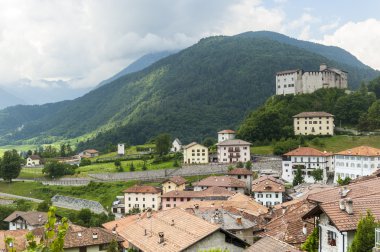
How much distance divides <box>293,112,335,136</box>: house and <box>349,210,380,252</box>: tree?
106830mm

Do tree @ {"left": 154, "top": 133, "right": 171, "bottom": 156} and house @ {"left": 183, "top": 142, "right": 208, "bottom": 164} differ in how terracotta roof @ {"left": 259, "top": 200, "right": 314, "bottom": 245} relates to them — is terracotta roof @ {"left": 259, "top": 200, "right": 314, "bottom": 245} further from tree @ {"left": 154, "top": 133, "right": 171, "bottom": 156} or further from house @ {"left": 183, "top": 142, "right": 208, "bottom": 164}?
tree @ {"left": 154, "top": 133, "right": 171, "bottom": 156}

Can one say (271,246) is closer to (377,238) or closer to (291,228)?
(377,238)

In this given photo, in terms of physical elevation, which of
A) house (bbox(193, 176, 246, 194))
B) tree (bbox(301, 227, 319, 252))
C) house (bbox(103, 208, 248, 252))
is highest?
tree (bbox(301, 227, 319, 252))

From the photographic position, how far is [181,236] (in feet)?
93.8

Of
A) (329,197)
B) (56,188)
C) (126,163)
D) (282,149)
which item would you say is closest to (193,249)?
(329,197)

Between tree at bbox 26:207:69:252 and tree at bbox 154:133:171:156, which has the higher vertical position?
tree at bbox 26:207:69:252

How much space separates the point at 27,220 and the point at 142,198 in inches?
1004

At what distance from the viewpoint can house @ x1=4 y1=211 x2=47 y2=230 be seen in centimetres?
6565

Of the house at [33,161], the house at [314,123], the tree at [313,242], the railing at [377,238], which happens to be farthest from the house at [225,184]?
the house at [33,161]

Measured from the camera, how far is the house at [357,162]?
3216 inches

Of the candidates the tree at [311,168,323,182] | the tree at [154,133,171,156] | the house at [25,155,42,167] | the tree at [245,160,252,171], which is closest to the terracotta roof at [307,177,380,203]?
the tree at [311,168,323,182]

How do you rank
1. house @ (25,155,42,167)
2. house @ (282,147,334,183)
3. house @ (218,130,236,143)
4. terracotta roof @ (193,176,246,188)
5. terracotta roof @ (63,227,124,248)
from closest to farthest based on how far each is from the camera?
1. terracotta roof @ (63,227,124,248)
2. terracotta roof @ (193,176,246,188)
3. house @ (282,147,334,183)
4. house @ (218,130,236,143)
5. house @ (25,155,42,167)

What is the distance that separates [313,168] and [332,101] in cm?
4786

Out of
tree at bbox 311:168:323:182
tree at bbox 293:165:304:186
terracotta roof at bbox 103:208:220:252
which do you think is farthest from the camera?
tree at bbox 311:168:323:182
